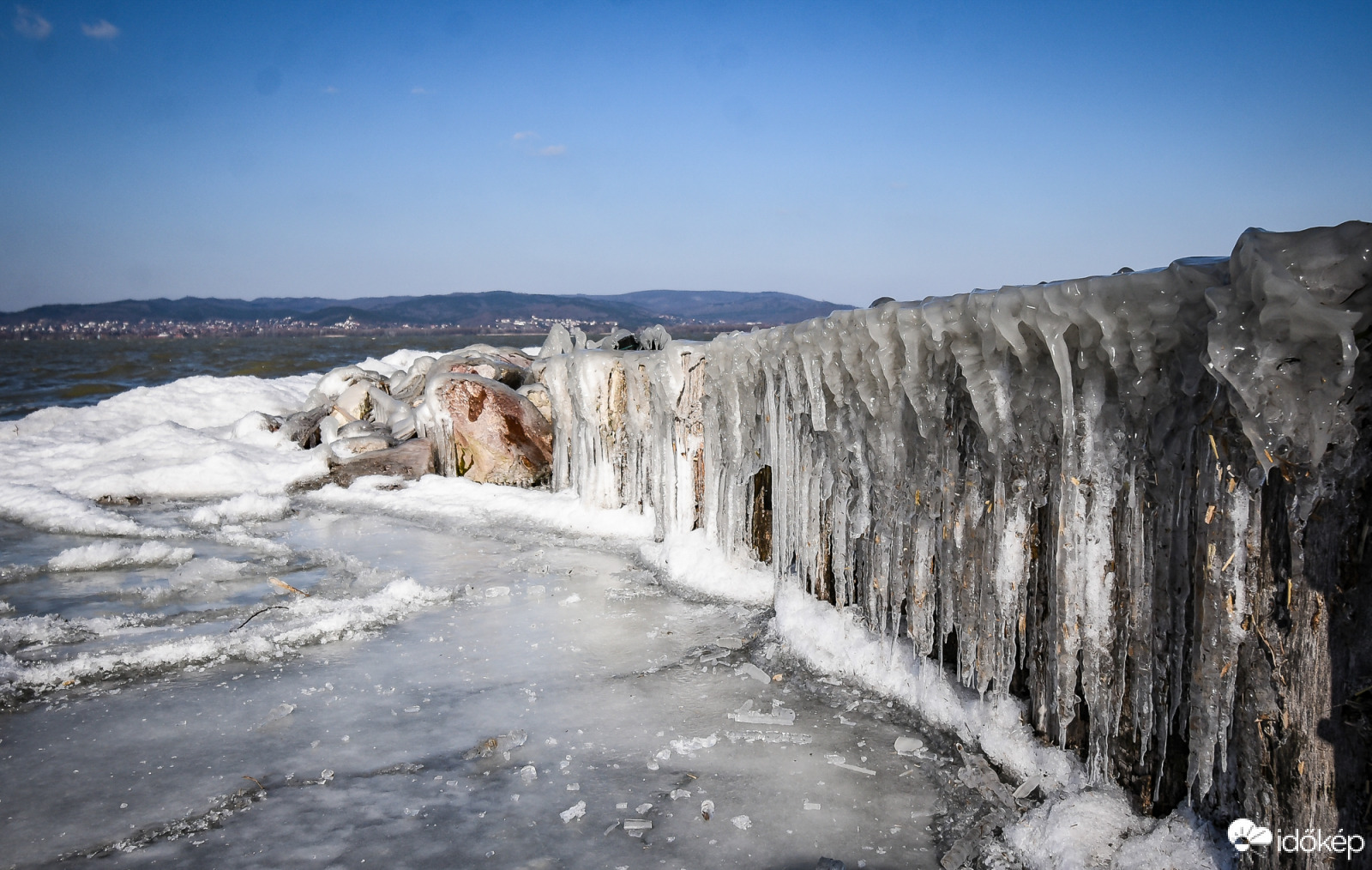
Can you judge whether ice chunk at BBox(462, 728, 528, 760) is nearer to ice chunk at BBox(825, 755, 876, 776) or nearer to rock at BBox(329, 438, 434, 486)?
ice chunk at BBox(825, 755, 876, 776)

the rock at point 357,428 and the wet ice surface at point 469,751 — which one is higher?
the rock at point 357,428

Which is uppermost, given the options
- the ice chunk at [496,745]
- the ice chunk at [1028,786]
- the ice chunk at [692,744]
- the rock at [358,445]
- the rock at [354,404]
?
the rock at [354,404]

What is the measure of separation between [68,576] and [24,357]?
40595 mm

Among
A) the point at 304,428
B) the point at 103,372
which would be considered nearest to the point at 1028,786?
the point at 304,428

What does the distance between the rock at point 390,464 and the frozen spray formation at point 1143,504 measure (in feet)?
20.4

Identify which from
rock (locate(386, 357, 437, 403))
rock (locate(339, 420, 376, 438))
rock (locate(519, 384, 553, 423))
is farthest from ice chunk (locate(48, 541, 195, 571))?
rock (locate(386, 357, 437, 403))

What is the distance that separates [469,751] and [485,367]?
802cm

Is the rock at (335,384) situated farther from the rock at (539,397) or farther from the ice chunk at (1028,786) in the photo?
the ice chunk at (1028,786)

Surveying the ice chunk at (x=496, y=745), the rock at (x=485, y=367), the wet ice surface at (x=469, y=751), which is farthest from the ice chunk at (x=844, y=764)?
the rock at (x=485, y=367)

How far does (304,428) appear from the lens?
1055cm

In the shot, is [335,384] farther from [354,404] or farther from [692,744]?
[692,744]

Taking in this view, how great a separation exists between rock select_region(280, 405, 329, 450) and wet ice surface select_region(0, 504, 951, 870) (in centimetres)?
610

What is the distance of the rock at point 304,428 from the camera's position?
10367 mm

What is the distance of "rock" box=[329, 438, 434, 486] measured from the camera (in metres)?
8.60
